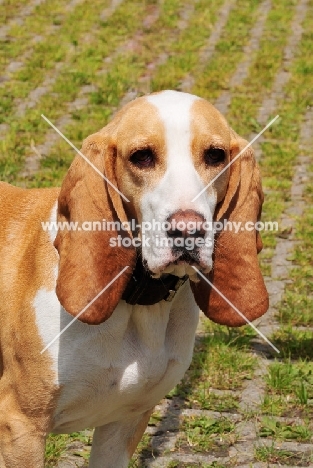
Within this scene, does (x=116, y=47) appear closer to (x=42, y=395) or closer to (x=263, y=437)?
(x=263, y=437)

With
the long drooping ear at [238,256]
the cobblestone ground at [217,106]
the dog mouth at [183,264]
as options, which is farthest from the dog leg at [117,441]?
the dog mouth at [183,264]

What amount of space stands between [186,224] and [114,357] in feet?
2.36

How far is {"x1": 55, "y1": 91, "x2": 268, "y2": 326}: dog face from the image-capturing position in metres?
3.09

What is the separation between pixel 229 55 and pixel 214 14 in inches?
62.7

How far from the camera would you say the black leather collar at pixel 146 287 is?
11.1 ft

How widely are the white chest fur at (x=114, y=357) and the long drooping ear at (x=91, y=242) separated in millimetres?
155

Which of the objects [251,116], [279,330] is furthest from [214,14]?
[279,330]

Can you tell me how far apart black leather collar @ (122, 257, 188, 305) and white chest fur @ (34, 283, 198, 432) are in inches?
2.1

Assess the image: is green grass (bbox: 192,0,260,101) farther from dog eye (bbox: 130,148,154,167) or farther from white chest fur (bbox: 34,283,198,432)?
dog eye (bbox: 130,148,154,167)

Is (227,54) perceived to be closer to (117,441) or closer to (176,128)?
(117,441)

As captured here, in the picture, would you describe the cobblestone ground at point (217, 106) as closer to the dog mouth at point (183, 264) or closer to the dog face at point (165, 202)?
the dog face at point (165, 202)

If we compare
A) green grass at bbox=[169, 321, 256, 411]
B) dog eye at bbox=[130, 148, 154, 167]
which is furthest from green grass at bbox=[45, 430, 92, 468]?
dog eye at bbox=[130, 148, 154, 167]

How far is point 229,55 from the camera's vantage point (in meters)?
10.5

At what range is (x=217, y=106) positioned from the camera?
909 centimetres
